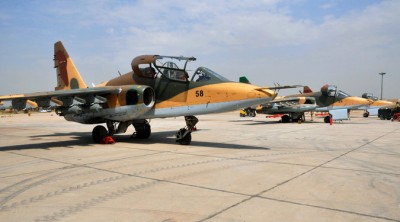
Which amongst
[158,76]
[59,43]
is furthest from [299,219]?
[59,43]

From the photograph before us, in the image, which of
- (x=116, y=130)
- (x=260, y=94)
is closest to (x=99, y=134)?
(x=116, y=130)

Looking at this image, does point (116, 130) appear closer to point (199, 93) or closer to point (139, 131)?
point (139, 131)

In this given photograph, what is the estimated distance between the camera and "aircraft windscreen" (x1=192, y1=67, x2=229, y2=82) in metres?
10.2

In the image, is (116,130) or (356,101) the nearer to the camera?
(116,130)

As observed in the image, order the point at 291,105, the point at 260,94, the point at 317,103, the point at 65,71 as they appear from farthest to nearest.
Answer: the point at 317,103
the point at 291,105
the point at 65,71
the point at 260,94

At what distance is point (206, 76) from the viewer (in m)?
10.3

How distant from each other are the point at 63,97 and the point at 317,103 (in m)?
20.4

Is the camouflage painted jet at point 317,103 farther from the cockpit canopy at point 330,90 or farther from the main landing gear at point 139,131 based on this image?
the main landing gear at point 139,131

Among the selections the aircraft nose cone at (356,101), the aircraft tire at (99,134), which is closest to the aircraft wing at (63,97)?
the aircraft tire at (99,134)

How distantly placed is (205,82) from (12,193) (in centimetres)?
651

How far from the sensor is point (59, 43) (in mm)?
15656

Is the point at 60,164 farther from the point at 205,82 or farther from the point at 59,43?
the point at 59,43

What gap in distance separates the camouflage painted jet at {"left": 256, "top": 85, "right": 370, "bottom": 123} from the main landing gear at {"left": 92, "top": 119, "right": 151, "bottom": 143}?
14301 millimetres

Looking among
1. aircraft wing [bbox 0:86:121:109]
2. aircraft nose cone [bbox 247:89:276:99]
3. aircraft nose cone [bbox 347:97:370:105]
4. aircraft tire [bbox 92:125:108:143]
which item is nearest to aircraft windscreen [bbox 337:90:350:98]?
aircraft nose cone [bbox 347:97:370:105]
